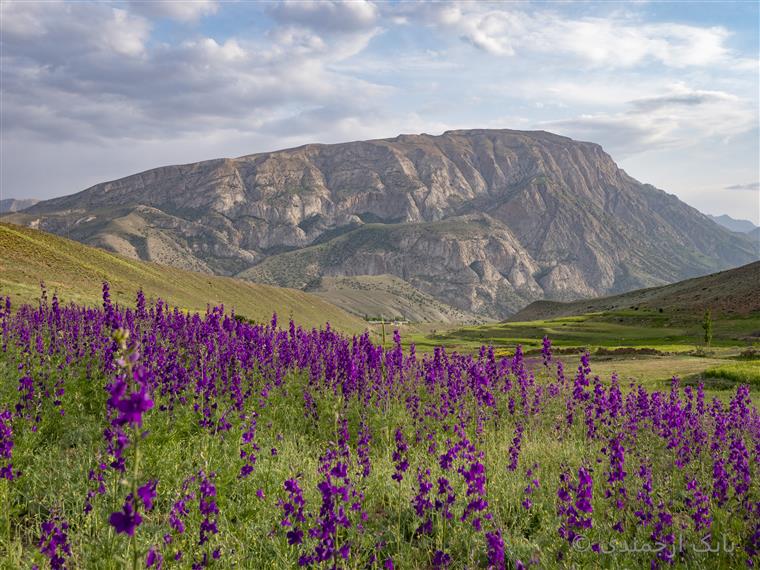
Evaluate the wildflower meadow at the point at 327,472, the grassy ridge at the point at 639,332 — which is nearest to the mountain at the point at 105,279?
the wildflower meadow at the point at 327,472

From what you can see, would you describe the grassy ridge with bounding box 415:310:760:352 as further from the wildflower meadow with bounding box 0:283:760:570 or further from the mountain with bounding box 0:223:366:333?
the wildflower meadow with bounding box 0:283:760:570

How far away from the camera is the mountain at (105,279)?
43.3 m

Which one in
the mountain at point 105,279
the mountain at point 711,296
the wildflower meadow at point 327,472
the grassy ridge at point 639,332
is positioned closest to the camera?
the wildflower meadow at point 327,472

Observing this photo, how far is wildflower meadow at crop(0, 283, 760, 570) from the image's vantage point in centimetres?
457

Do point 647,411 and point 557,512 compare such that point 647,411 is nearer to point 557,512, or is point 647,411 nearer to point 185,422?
point 557,512

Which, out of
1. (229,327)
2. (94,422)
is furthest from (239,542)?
(229,327)

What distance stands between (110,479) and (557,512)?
17.0 feet

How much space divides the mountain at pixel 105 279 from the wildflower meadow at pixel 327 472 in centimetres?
1678

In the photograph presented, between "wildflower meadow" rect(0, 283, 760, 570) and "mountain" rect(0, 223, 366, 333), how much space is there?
16.8 metres

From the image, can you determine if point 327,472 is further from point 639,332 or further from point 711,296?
point 711,296

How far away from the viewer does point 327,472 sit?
16.7ft

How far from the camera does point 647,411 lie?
9219mm

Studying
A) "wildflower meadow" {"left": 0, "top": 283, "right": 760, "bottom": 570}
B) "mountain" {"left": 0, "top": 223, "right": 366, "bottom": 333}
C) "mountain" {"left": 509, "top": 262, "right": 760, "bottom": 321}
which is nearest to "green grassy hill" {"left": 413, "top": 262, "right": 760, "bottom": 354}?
"mountain" {"left": 509, "top": 262, "right": 760, "bottom": 321}

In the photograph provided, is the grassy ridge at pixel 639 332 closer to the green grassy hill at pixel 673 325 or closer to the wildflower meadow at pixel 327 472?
the green grassy hill at pixel 673 325
